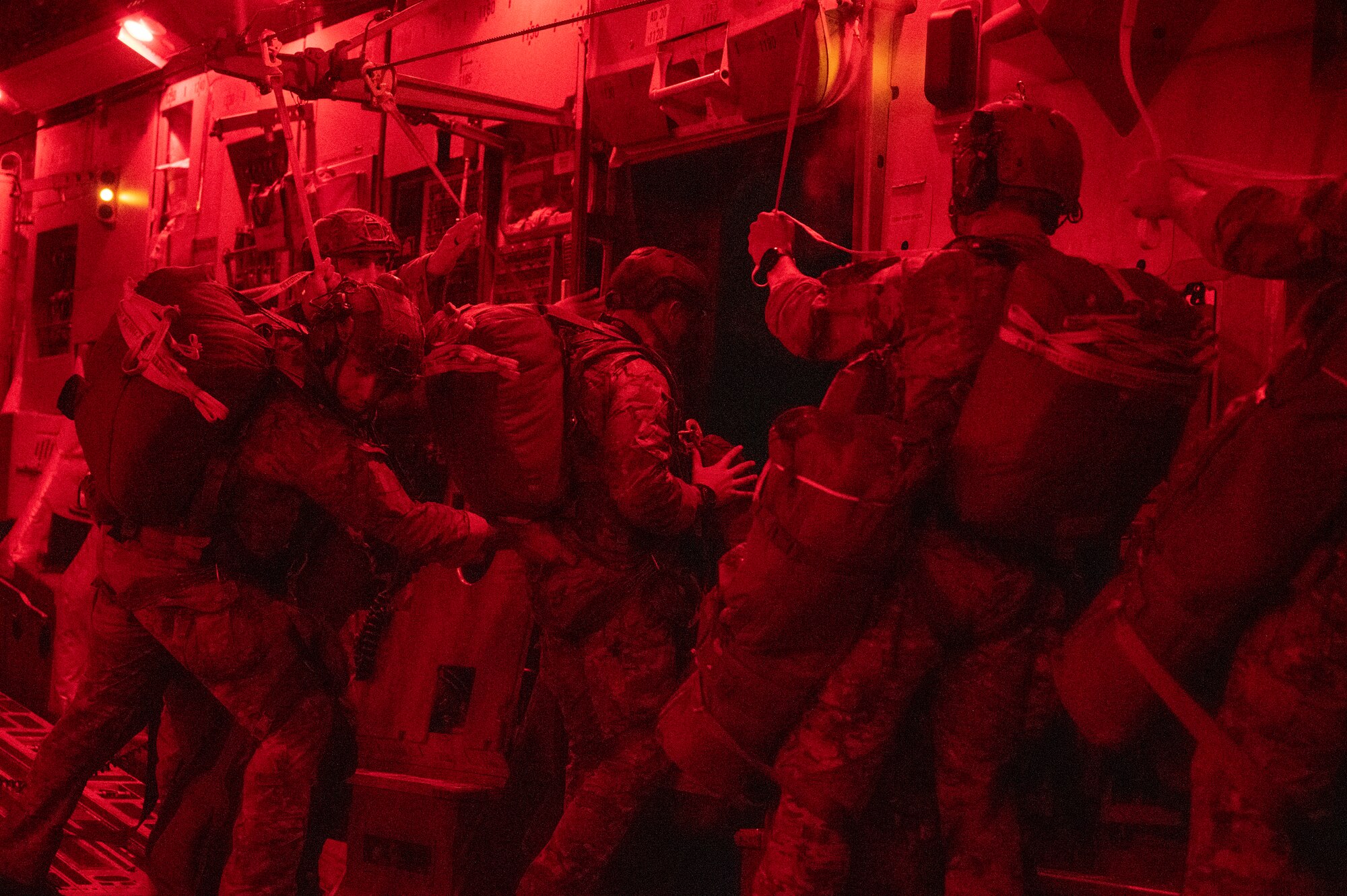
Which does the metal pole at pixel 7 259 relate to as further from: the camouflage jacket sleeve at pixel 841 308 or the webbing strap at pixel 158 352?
the camouflage jacket sleeve at pixel 841 308

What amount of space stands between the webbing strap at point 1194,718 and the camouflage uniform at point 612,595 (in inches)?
59.6

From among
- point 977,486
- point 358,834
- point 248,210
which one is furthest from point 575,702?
point 248,210

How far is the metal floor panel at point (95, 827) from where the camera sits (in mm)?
4191

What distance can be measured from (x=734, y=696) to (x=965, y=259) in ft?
3.82

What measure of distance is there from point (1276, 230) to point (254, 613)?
305 centimetres

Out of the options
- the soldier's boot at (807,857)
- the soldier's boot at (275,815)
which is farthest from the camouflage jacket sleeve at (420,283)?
the soldier's boot at (807,857)

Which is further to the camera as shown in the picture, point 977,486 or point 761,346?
point 761,346

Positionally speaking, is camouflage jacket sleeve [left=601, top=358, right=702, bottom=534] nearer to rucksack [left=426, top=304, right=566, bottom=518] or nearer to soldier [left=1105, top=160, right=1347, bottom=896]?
rucksack [left=426, top=304, right=566, bottom=518]

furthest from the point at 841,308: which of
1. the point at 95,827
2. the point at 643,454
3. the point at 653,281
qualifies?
the point at 95,827

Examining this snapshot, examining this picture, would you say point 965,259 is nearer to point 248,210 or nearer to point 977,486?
point 977,486

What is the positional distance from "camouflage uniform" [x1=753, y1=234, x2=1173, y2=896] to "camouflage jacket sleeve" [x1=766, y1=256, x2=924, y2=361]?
0.15 m

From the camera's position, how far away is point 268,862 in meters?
3.61

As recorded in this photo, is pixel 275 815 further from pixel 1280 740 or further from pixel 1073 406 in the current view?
pixel 1280 740

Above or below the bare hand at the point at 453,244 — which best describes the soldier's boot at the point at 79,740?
below
